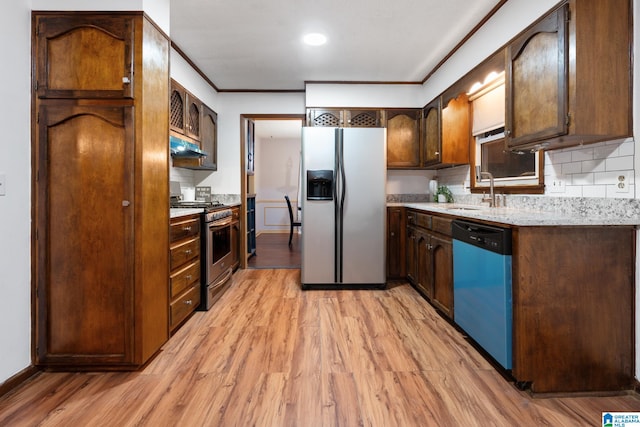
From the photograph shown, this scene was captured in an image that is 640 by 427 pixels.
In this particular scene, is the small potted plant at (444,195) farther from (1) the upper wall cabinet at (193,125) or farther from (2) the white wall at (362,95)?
(1) the upper wall cabinet at (193,125)

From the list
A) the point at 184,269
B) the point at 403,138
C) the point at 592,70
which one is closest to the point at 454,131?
the point at 403,138

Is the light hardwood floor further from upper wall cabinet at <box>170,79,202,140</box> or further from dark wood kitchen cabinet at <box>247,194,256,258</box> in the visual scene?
dark wood kitchen cabinet at <box>247,194,256,258</box>

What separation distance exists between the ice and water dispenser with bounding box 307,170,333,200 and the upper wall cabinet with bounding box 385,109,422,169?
41.1 inches

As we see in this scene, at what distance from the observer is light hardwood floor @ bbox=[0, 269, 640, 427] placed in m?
1.60

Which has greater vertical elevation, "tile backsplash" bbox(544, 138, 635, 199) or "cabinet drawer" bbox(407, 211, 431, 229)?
"tile backsplash" bbox(544, 138, 635, 199)

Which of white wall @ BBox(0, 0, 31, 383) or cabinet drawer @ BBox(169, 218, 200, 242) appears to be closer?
white wall @ BBox(0, 0, 31, 383)

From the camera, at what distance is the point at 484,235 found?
2068 millimetres

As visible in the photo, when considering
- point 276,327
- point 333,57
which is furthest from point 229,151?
point 276,327

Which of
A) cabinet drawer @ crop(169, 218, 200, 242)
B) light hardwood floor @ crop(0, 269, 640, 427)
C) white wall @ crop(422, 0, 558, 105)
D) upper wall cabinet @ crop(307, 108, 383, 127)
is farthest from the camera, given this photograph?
upper wall cabinet @ crop(307, 108, 383, 127)

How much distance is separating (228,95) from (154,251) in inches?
125

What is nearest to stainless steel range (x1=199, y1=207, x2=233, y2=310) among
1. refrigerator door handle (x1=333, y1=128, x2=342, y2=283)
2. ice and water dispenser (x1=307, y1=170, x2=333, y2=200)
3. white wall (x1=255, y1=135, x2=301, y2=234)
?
ice and water dispenser (x1=307, y1=170, x2=333, y2=200)

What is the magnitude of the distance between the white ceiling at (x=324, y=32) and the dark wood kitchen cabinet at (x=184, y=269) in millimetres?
1610

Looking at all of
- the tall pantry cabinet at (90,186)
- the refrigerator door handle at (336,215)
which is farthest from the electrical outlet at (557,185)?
the tall pantry cabinet at (90,186)

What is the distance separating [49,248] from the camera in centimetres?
199
